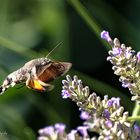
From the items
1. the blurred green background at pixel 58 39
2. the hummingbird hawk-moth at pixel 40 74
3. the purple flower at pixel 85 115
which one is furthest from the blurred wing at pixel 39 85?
the blurred green background at pixel 58 39

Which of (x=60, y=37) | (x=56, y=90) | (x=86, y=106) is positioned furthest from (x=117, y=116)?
(x=60, y=37)

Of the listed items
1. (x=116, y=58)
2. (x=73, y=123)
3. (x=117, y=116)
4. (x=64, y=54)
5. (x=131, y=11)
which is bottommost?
(x=117, y=116)

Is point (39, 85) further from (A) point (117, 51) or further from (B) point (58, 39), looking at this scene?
(B) point (58, 39)

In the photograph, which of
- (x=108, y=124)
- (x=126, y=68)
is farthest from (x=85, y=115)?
(x=126, y=68)

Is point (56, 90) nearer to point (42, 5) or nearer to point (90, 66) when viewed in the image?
point (90, 66)

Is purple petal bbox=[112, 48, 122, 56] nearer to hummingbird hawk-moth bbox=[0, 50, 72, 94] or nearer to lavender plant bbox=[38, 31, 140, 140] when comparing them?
lavender plant bbox=[38, 31, 140, 140]

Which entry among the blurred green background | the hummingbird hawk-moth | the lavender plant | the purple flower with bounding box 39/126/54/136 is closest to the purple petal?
the lavender plant
